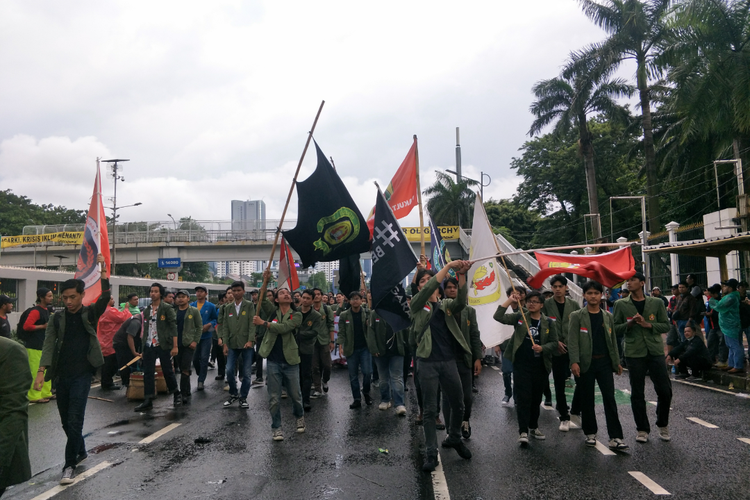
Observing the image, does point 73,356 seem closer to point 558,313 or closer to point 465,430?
point 465,430

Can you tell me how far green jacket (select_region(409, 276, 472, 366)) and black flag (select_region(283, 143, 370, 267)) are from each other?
1.96 meters

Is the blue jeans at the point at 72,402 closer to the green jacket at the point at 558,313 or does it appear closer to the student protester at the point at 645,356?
the green jacket at the point at 558,313

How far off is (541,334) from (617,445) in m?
1.43

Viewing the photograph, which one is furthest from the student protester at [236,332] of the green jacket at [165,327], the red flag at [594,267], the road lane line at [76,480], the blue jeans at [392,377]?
the red flag at [594,267]

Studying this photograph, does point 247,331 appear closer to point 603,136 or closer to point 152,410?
point 152,410

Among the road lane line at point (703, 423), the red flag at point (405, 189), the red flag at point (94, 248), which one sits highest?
the red flag at point (405, 189)

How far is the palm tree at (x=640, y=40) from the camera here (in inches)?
1075

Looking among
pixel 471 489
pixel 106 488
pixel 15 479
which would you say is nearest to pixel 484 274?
pixel 471 489

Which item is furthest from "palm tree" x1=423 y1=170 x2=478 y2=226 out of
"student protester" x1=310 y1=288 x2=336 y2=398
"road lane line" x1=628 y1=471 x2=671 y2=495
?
"road lane line" x1=628 y1=471 x2=671 y2=495

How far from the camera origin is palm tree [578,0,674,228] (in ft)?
89.6

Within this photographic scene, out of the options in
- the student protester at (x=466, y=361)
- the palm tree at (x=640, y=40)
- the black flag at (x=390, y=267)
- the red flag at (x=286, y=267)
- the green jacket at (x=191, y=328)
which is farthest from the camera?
the palm tree at (x=640, y=40)

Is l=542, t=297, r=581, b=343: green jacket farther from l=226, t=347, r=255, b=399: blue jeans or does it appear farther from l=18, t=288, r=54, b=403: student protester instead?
l=18, t=288, r=54, b=403: student protester

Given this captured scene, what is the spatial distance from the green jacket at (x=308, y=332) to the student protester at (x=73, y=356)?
3.12 m

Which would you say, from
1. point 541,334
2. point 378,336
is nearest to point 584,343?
point 541,334
